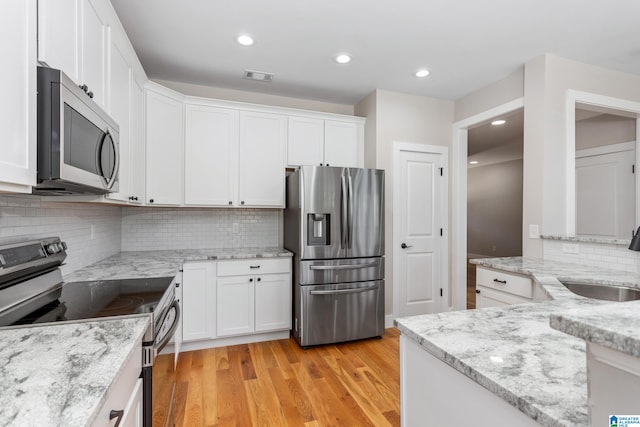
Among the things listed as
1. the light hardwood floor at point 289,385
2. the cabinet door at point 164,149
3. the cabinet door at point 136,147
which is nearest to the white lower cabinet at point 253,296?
the light hardwood floor at point 289,385

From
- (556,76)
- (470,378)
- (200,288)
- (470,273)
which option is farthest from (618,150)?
(200,288)

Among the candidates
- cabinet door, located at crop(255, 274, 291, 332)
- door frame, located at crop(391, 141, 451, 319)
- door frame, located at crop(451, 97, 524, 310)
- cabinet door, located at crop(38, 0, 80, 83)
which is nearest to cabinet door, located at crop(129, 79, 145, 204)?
cabinet door, located at crop(38, 0, 80, 83)

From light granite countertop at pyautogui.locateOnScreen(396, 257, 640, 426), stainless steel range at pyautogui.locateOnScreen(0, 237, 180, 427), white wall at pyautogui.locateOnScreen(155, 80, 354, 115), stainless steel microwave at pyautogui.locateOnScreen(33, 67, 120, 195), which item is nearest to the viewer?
light granite countertop at pyautogui.locateOnScreen(396, 257, 640, 426)

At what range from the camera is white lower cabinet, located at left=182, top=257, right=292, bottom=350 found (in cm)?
276

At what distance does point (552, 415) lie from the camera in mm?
567

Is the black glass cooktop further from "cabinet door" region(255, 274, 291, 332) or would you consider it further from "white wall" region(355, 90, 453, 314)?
"white wall" region(355, 90, 453, 314)

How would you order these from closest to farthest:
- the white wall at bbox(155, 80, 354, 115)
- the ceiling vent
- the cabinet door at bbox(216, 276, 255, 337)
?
the cabinet door at bbox(216, 276, 255, 337), the ceiling vent, the white wall at bbox(155, 80, 354, 115)

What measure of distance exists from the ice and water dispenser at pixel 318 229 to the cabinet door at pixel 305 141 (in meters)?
0.75

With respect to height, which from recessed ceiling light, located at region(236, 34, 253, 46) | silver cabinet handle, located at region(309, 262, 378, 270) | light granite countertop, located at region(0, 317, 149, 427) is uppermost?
recessed ceiling light, located at region(236, 34, 253, 46)

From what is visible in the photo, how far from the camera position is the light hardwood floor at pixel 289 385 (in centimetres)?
191

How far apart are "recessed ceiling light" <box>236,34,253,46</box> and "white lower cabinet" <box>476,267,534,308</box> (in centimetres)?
255

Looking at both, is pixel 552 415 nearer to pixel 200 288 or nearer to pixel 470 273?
pixel 200 288

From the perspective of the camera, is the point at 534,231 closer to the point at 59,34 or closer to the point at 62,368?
the point at 62,368

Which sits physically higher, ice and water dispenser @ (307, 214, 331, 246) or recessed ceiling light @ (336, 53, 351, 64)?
recessed ceiling light @ (336, 53, 351, 64)
